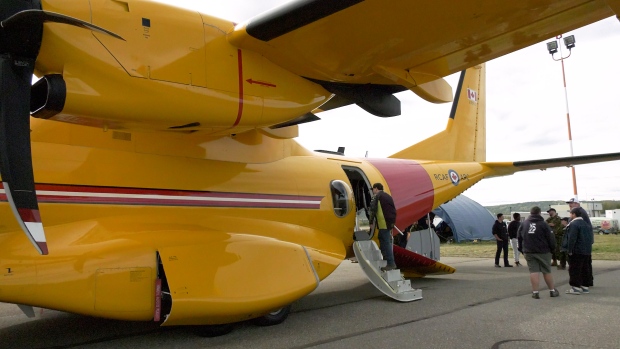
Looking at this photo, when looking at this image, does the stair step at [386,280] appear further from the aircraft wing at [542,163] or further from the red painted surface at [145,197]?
the aircraft wing at [542,163]

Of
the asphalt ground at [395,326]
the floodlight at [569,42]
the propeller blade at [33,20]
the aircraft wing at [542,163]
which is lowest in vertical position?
the asphalt ground at [395,326]

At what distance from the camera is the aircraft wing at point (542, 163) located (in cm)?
938

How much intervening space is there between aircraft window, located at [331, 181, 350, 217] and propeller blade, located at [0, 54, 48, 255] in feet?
15.5

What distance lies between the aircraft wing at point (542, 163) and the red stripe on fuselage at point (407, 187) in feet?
7.86

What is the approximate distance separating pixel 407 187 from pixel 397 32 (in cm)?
529

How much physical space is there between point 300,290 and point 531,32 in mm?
3907

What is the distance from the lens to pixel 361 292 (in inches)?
333

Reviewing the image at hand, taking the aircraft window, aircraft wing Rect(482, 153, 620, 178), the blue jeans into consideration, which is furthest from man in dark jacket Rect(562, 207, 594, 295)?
the aircraft window

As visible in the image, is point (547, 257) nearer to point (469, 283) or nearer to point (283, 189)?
point (469, 283)

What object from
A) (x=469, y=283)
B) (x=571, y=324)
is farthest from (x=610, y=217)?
(x=571, y=324)

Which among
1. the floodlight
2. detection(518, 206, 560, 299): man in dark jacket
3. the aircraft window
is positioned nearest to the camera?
detection(518, 206, 560, 299): man in dark jacket

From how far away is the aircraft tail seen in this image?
11.3 meters

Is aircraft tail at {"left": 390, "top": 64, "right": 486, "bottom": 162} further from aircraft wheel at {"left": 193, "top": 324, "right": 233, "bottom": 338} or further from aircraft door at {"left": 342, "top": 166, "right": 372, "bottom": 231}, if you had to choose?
aircraft wheel at {"left": 193, "top": 324, "right": 233, "bottom": 338}


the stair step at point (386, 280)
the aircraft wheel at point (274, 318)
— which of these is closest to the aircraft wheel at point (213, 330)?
the aircraft wheel at point (274, 318)
